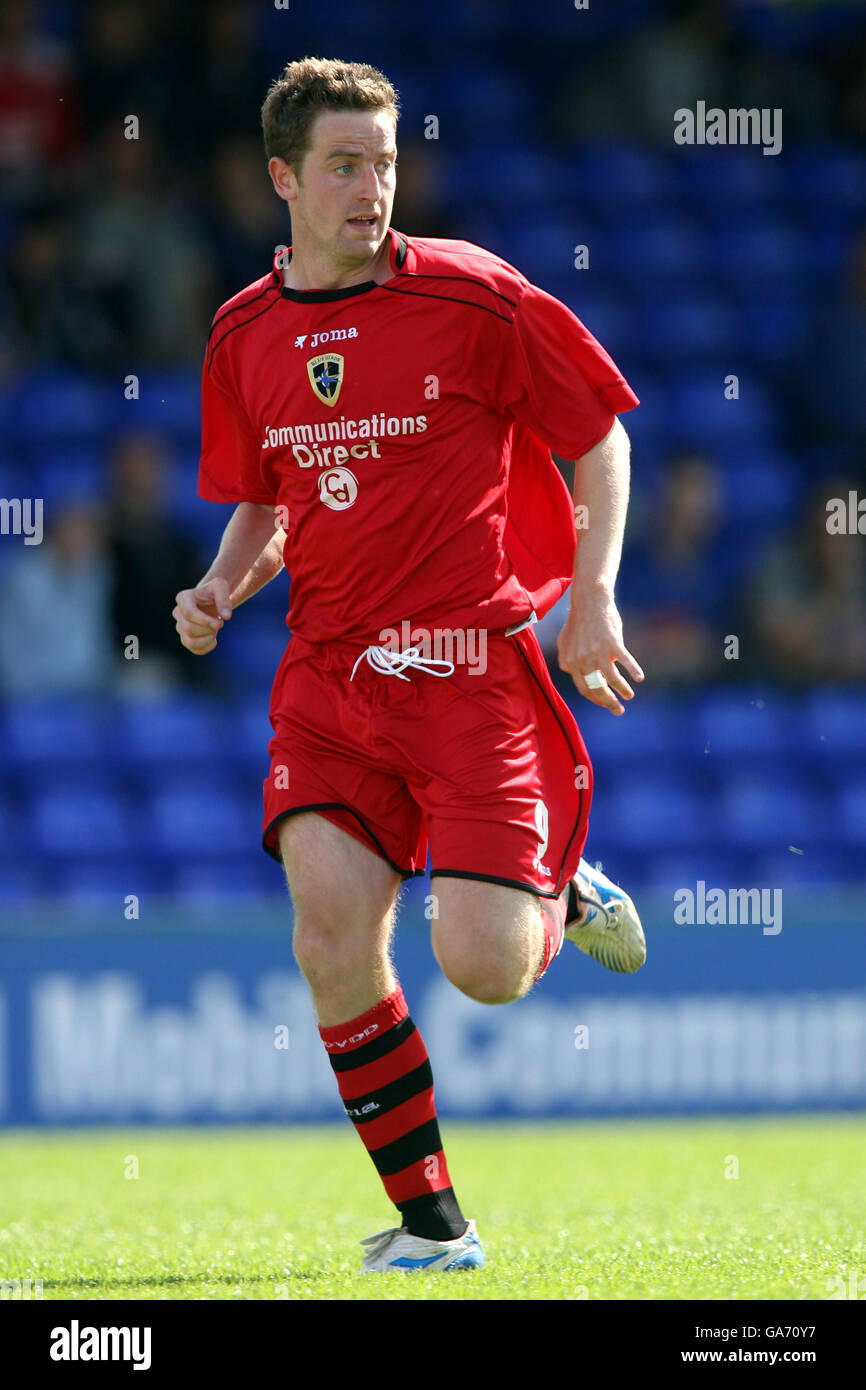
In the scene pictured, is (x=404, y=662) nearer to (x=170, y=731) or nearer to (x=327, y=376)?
(x=327, y=376)

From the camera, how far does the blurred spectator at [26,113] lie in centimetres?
995

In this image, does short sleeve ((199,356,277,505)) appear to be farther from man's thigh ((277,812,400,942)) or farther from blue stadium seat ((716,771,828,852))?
blue stadium seat ((716,771,828,852))

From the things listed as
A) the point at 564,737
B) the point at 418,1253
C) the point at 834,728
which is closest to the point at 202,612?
the point at 564,737

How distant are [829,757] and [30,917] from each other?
352cm

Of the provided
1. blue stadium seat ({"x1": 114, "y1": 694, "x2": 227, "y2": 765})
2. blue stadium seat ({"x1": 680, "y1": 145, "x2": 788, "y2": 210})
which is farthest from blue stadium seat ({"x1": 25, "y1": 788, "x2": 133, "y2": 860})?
blue stadium seat ({"x1": 680, "y1": 145, "x2": 788, "y2": 210})

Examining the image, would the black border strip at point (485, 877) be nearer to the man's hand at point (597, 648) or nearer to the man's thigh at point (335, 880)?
the man's thigh at point (335, 880)

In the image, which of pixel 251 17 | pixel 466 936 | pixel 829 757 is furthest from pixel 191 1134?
pixel 251 17

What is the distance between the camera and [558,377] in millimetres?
3855

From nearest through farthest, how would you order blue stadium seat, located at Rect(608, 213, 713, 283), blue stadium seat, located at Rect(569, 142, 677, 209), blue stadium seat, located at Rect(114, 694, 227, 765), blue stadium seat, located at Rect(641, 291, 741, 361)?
1. blue stadium seat, located at Rect(114, 694, 227, 765)
2. blue stadium seat, located at Rect(641, 291, 741, 361)
3. blue stadium seat, located at Rect(608, 213, 713, 283)
4. blue stadium seat, located at Rect(569, 142, 677, 209)

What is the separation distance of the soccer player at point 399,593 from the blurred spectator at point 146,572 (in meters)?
4.14

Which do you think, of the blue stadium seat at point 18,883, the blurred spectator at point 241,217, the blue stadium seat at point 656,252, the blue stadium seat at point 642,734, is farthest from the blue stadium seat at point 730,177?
the blue stadium seat at point 18,883

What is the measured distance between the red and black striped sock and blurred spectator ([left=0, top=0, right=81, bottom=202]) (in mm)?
7152

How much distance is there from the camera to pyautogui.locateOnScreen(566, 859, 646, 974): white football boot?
Answer: 14.1 feet

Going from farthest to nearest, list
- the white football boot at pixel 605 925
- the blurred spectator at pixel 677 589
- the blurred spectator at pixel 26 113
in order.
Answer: the blurred spectator at pixel 26 113 < the blurred spectator at pixel 677 589 < the white football boot at pixel 605 925
